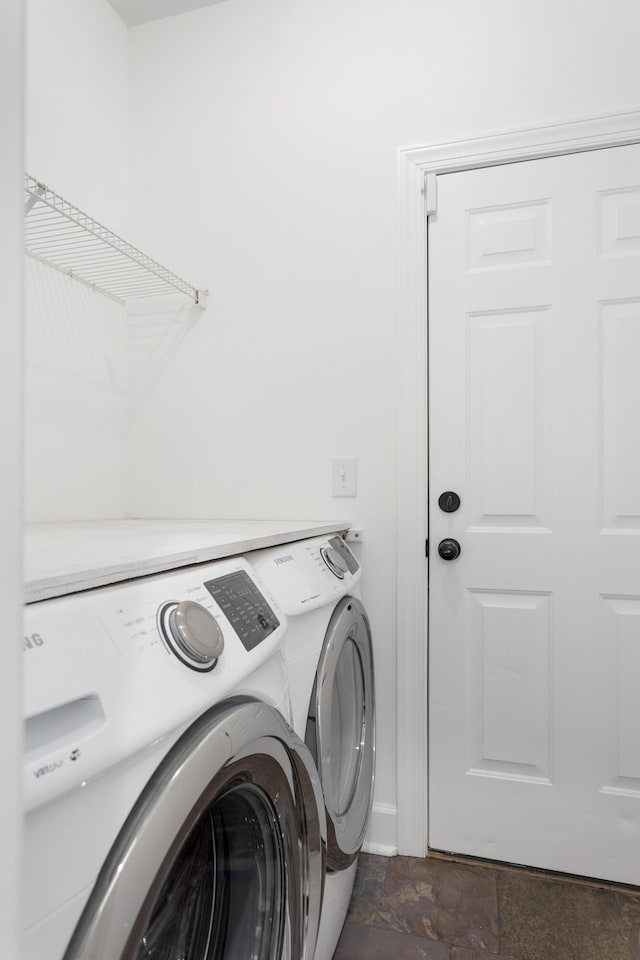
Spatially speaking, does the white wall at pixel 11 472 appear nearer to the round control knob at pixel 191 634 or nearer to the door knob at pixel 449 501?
the round control knob at pixel 191 634

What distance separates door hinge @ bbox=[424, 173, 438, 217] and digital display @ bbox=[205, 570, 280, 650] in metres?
1.34

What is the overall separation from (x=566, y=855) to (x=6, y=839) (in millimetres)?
1760

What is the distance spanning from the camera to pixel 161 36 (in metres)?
2.03

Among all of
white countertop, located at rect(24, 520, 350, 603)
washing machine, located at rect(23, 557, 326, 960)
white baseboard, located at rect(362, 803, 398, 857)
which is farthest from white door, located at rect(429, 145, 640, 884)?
washing machine, located at rect(23, 557, 326, 960)

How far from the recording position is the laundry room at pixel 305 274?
1652 millimetres

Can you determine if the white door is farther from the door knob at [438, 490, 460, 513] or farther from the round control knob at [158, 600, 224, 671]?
the round control knob at [158, 600, 224, 671]

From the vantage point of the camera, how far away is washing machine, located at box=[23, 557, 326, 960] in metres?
0.43

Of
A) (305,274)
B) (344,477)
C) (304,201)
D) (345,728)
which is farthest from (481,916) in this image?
(304,201)

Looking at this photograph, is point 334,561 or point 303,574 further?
point 334,561

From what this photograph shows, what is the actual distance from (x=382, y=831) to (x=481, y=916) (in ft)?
1.19

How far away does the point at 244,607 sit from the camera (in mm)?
808

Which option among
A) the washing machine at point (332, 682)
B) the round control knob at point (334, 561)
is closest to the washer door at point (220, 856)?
the washing machine at point (332, 682)

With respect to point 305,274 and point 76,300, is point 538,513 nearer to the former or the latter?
point 305,274

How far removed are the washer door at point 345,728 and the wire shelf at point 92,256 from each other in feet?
3.77
